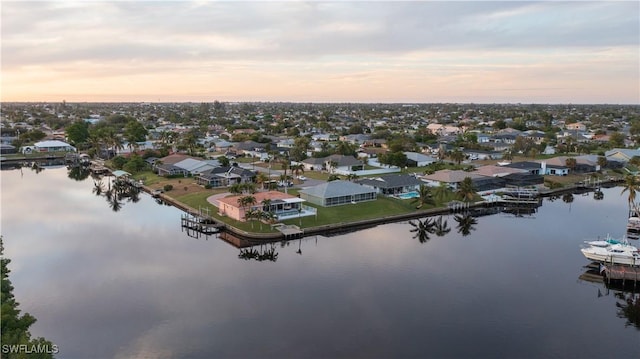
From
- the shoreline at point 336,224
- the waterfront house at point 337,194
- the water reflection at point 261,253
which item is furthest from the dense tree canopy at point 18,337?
the waterfront house at point 337,194

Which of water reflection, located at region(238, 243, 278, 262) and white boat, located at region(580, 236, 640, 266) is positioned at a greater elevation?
white boat, located at region(580, 236, 640, 266)

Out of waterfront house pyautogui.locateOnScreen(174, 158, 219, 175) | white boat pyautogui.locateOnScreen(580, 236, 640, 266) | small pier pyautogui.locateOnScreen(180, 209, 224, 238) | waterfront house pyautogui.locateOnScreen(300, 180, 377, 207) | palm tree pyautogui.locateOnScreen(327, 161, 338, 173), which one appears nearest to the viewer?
white boat pyautogui.locateOnScreen(580, 236, 640, 266)

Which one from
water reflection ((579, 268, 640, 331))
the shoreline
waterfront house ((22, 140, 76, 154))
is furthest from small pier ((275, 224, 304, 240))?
waterfront house ((22, 140, 76, 154))

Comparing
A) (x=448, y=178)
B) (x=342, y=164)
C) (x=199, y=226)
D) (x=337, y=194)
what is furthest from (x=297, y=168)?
(x=199, y=226)

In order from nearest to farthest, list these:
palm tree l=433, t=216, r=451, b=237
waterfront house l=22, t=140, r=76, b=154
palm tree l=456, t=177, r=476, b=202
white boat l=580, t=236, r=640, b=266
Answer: white boat l=580, t=236, r=640, b=266 < palm tree l=433, t=216, r=451, b=237 < palm tree l=456, t=177, r=476, b=202 < waterfront house l=22, t=140, r=76, b=154

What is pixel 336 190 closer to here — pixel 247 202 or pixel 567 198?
pixel 247 202

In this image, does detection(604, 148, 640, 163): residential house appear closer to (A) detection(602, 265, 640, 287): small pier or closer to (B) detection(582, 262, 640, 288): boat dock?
(B) detection(582, 262, 640, 288): boat dock

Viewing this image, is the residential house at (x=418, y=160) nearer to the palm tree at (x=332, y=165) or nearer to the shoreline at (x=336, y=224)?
the palm tree at (x=332, y=165)
